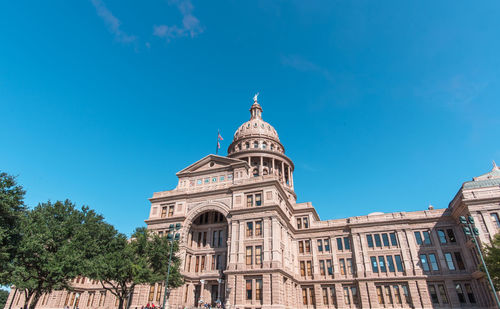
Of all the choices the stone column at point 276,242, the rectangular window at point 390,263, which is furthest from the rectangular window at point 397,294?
the stone column at point 276,242

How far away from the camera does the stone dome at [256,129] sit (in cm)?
7106

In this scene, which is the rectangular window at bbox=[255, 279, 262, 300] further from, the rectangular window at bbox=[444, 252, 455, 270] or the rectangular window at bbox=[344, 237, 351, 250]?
the rectangular window at bbox=[444, 252, 455, 270]

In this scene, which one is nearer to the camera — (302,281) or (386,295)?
(386,295)

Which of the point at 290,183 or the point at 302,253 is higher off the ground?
the point at 290,183

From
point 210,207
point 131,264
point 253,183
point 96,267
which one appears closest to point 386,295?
point 253,183

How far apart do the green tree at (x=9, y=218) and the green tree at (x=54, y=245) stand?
24.1 inches

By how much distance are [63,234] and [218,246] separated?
70.9 feet

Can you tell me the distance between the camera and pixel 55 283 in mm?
30391

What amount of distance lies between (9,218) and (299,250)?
132 feet

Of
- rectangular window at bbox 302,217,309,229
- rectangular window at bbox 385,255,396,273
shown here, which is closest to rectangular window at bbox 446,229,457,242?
rectangular window at bbox 385,255,396,273

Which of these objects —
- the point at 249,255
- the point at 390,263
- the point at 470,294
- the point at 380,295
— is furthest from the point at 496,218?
the point at 249,255

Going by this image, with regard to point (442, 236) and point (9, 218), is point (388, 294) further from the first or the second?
point (9, 218)

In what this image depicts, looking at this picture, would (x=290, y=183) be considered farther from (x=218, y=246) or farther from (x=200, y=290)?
(x=200, y=290)

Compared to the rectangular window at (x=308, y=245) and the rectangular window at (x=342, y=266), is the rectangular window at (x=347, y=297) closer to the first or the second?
the rectangular window at (x=342, y=266)
